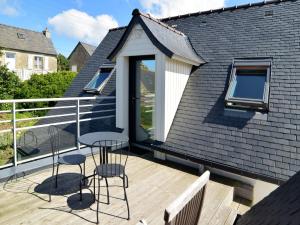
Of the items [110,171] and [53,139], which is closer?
[110,171]

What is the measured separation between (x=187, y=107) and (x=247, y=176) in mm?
2215

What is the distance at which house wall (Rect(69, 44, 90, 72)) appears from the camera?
37.3m

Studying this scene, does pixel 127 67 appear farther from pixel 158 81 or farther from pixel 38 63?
pixel 38 63

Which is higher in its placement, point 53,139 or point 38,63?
point 38,63

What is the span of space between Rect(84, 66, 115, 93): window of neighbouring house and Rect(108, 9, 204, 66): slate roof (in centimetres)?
194

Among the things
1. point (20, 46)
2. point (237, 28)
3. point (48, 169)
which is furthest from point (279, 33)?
point (20, 46)

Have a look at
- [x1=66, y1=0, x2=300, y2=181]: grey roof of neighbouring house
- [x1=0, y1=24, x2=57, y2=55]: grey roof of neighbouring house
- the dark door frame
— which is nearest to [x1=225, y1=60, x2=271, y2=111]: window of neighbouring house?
[x1=66, y1=0, x2=300, y2=181]: grey roof of neighbouring house

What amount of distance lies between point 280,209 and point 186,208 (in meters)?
0.65

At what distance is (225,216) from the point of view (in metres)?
3.62

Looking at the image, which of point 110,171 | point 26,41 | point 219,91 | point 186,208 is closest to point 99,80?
point 219,91

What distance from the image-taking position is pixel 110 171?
339cm

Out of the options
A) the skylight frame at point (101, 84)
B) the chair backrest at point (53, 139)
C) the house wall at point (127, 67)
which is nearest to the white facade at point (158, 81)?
the house wall at point (127, 67)

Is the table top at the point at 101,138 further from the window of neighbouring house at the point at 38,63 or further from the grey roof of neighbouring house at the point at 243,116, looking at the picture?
the window of neighbouring house at the point at 38,63

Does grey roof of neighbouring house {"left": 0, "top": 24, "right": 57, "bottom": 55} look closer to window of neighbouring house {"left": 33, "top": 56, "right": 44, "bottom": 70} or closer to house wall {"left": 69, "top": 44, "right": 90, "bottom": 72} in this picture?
window of neighbouring house {"left": 33, "top": 56, "right": 44, "bottom": 70}
